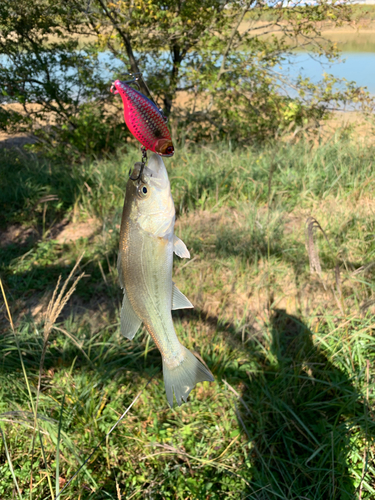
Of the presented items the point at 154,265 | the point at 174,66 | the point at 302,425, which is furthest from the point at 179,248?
the point at 174,66

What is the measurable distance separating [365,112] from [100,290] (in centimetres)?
511

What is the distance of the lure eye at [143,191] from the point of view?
848 mm

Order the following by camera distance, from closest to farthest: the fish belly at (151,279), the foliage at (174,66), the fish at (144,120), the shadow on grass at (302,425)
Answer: the fish at (144,120), the fish belly at (151,279), the shadow on grass at (302,425), the foliage at (174,66)

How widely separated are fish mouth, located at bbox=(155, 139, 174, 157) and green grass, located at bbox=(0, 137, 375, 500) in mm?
857

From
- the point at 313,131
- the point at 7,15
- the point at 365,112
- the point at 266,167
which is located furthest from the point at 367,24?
the point at 7,15

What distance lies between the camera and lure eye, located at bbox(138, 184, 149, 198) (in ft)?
2.78

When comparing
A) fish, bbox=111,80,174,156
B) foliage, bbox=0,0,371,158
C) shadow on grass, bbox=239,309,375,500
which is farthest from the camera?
foliage, bbox=0,0,371,158

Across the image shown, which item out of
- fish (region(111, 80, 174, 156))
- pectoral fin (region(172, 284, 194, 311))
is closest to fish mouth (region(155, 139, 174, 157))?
fish (region(111, 80, 174, 156))

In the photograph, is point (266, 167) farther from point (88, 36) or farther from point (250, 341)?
point (88, 36)

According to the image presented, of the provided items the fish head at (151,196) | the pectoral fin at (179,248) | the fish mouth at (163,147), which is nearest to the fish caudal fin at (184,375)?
the pectoral fin at (179,248)

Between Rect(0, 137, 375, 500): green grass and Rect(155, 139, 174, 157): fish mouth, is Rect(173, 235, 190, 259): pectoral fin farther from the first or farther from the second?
Rect(0, 137, 375, 500): green grass

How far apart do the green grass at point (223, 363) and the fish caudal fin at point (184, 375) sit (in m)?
0.56

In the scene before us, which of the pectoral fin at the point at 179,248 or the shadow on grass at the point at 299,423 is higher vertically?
the pectoral fin at the point at 179,248

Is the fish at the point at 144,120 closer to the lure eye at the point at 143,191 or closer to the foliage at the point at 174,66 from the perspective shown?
the lure eye at the point at 143,191
